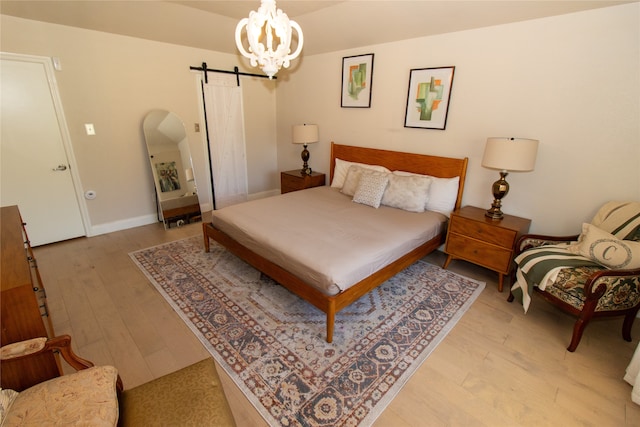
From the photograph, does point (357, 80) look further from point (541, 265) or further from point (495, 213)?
point (541, 265)

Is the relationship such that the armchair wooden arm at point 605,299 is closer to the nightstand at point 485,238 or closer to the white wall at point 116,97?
the nightstand at point 485,238

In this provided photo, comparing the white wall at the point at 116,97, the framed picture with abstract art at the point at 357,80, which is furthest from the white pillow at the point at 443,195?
the white wall at the point at 116,97

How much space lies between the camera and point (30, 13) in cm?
284

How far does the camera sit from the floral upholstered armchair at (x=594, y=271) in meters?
1.94

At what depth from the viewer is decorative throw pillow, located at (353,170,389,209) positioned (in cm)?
325

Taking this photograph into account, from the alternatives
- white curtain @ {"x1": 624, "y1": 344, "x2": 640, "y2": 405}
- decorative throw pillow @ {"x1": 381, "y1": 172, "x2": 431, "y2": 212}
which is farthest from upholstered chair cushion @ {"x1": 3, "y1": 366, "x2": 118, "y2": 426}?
decorative throw pillow @ {"x1": 381, "y1": 172, "x2": 431, "y2": 212}

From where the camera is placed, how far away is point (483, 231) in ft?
8.91

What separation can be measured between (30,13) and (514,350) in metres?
5.18

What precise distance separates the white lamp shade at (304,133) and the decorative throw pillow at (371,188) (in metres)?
1.31

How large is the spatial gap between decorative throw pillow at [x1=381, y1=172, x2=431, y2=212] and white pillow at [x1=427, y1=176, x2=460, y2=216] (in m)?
0.08

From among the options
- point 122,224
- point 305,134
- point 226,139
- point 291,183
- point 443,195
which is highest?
point 305,134

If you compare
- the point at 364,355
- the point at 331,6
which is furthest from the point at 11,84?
the point at 364,355

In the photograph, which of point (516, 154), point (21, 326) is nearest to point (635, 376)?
point (516, 154)

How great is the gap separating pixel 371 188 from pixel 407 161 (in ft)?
2.19
